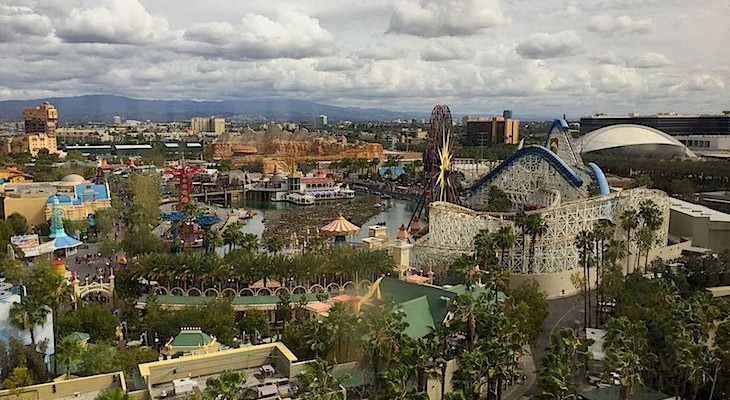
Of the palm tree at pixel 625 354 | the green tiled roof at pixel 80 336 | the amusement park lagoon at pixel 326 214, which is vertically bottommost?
the amusement park lagoon at pixel 326 214

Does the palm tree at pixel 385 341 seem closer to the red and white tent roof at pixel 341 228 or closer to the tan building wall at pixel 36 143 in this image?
the red and white tent roof at pixel 341 228

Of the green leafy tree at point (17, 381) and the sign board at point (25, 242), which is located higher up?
the green leafy tree at point (17, 381)

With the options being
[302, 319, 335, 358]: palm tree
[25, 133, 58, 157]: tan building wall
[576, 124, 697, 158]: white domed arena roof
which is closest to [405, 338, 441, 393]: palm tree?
[302, 319, 335, 358]: palm tree

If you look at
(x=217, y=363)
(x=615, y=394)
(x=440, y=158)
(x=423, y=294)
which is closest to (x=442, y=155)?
(x=440, y=158)

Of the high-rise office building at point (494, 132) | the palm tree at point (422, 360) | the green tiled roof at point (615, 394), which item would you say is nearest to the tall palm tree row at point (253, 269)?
the green tiled roof at point (615, 394)

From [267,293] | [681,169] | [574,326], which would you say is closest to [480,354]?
[574,326]

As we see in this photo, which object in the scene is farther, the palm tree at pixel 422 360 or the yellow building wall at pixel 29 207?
the yellow building wall at pixel 29 207
